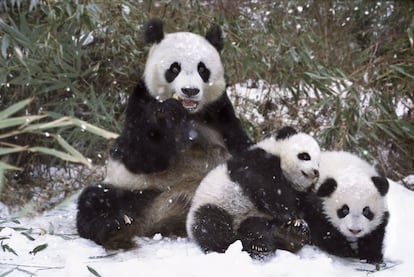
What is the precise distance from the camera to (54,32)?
379cm

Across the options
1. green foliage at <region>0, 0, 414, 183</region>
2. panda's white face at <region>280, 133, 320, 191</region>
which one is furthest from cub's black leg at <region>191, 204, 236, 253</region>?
green foliage at <region>0, 0, 414, 183</region>

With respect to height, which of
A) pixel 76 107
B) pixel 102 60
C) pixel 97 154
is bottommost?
pixel 97 154

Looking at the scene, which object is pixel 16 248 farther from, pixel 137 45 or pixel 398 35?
pixel 398 35

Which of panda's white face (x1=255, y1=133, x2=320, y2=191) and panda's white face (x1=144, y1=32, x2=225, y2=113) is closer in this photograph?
panda's white face (x1=255, y1=133, x2=320, y2=191)

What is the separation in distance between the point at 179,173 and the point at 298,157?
60 cm

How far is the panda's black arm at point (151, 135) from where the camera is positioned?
2.73 metres

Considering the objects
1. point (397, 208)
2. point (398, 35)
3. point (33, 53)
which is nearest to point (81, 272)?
point (397, 208)

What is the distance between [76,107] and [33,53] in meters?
0.48

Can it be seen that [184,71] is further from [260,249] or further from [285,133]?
[260,249]

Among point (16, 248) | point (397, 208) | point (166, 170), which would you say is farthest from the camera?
point (397, 208)

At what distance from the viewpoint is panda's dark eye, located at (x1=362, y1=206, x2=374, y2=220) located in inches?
99.5

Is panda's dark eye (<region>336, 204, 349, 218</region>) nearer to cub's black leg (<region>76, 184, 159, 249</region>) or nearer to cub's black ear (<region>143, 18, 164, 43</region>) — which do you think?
cub's black leg (<region>76, 184, 159, 249</region>)

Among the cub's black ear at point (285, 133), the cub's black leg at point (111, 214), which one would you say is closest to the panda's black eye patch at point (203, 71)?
the cub's black ear at point (285, 133)

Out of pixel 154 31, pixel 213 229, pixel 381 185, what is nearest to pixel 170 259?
pixel 213 229
